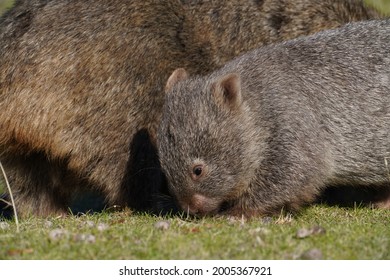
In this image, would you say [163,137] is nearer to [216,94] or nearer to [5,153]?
[216,94]

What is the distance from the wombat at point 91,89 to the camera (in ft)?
25.7

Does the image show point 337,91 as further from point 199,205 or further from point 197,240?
point 197,240

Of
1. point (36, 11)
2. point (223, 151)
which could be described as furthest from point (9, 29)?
point (223, 151)

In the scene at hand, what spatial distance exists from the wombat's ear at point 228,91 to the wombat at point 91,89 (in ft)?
3.43

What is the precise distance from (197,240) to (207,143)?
120 centimetres

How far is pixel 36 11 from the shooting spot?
8.09 meters

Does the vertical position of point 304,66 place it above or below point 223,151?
above

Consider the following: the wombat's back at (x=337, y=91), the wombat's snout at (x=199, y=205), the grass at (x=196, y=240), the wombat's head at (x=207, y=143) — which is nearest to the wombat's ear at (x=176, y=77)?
the wombat's head at (x=207, y=143)

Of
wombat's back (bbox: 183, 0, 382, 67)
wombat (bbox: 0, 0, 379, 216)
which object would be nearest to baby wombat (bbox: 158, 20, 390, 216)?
wombat (bbox: 0, 0, 379, 216)

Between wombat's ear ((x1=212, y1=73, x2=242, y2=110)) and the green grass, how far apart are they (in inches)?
41.1

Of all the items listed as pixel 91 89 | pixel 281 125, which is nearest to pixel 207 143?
pixel 281 125

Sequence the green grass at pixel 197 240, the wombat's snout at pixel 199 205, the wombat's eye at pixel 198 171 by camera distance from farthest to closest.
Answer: the wombat's snout at pixel 199 205, the wombat's eye at pixel 198 171, the green grass at pixel 197 240

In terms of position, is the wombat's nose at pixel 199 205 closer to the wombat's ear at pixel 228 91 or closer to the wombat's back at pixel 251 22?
the wombat's ear at pixel 228 91
